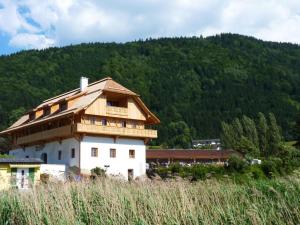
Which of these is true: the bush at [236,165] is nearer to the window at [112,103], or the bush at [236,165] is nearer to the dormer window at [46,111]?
the window at [112,103]

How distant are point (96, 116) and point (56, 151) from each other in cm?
633

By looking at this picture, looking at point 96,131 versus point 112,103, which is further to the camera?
point 112,103

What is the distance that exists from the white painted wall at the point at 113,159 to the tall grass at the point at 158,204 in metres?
32.0

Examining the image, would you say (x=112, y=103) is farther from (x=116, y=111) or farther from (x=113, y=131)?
(x=113, y=131)

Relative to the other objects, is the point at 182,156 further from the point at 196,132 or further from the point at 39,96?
the point at 196,132

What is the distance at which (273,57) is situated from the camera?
178 m

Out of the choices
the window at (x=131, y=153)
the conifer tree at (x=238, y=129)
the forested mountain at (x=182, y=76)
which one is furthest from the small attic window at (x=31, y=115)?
the forested mountain at (x=182, y=76)

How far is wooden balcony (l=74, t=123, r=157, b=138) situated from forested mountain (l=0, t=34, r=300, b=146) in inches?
→ 2386

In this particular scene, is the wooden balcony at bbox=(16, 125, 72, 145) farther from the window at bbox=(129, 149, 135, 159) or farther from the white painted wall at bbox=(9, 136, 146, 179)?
the window at bbox=(129, 149, 135, 159)

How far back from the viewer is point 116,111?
153ft

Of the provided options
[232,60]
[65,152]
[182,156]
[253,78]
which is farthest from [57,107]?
[232,60]

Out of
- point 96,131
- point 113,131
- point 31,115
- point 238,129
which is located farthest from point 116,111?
point 238,129

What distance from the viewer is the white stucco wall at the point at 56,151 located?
147 feet

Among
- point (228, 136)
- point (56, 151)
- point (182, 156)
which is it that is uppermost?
point (228, 136)
